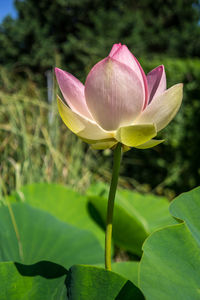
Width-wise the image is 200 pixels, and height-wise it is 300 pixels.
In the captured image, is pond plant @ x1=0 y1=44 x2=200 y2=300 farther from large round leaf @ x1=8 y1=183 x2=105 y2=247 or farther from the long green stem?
large round leaf @ x1=8 y1=183 x2=105 y2=247

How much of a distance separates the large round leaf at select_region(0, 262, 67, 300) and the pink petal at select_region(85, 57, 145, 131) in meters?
0.25

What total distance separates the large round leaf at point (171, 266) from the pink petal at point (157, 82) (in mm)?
197

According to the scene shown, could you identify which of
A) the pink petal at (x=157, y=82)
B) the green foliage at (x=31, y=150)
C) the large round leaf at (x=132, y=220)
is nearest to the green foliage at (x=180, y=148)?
the green foliage at (x=31, y=150)

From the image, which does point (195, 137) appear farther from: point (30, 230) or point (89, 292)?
point (89, 292)

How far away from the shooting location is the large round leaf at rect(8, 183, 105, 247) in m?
1.10

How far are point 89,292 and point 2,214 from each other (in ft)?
1.38

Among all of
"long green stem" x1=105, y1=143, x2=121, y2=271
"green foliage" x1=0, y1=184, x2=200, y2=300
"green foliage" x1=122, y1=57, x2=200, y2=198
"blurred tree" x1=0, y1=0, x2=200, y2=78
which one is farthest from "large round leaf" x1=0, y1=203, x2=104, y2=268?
"blurred tree" x1=0, y1=0, x2=200, y2=78

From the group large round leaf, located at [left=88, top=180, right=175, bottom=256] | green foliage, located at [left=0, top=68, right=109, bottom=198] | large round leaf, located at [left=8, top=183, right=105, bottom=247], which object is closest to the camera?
large round leaf, located at [left=88, top=180, right=175, bottom=256]

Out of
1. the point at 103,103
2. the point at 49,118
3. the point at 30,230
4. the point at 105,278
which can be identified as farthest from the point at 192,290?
the point at 49,118

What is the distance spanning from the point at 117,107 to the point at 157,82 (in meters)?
0.10

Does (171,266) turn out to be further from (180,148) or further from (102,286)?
(180,148)

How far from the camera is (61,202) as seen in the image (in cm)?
115

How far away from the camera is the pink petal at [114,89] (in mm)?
419

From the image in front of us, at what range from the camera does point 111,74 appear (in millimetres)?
420
